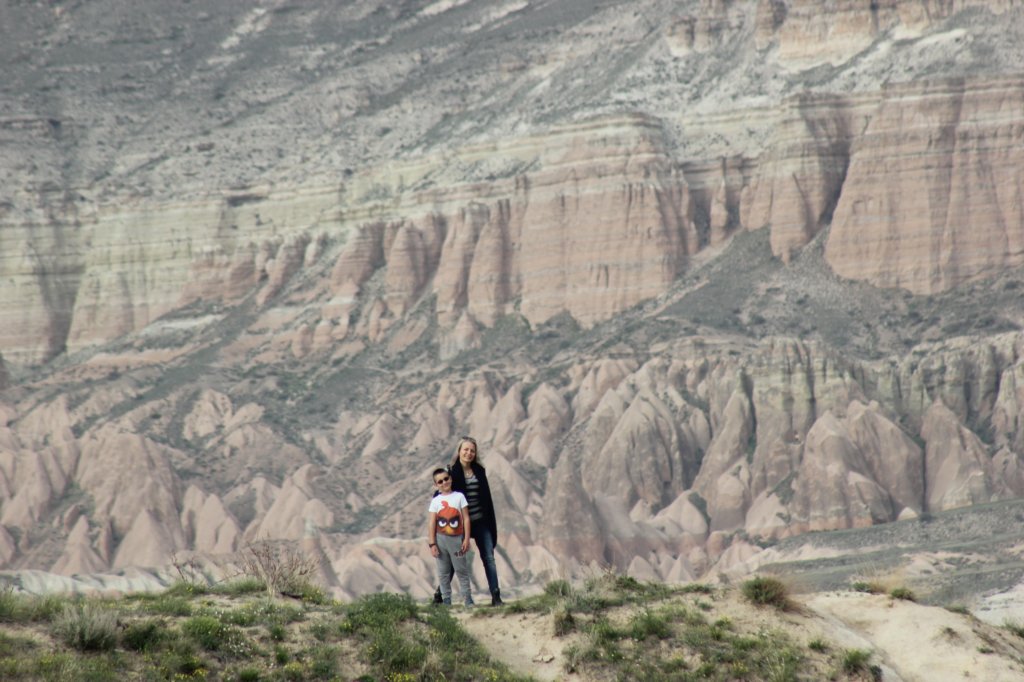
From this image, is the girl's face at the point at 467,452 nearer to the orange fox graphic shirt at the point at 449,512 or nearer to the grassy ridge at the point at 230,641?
the orange fox graphic shirt at the point at 449,512

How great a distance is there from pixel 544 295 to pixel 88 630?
119423 mm

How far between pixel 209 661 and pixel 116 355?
13629 centimetres

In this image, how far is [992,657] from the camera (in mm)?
30469

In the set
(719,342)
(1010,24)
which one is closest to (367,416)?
(719,342)

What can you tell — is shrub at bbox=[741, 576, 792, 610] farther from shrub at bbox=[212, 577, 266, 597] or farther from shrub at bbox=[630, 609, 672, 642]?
shrub at bbox=[212, 577, 266, 597]

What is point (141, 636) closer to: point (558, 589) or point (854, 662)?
point (558, 589)

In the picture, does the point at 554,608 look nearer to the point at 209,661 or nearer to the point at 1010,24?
the point at 209,661

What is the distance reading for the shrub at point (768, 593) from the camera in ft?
102

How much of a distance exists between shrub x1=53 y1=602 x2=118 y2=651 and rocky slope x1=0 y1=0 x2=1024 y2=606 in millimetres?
69397

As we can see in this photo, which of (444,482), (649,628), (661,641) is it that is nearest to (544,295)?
(444,482)

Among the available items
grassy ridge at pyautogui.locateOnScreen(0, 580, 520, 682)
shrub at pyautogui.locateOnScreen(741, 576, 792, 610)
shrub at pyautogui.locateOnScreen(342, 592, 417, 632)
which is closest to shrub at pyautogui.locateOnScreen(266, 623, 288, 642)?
grassy ridge at pyautogui.locateOnScreen(0, 580, 520, 682)

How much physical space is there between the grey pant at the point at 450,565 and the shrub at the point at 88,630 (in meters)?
5.41

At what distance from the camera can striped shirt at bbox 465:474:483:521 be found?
31.0 m

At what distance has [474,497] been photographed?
102 ft
